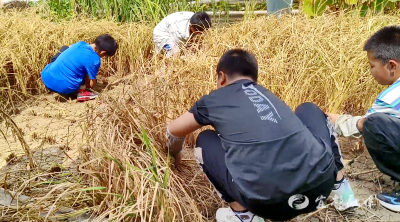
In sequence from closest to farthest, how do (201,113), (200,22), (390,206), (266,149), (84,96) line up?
(266,149)
(201,113)
(390,206)
(200,22)
(84,96)

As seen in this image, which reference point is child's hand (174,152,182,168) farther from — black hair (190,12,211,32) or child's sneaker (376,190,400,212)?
black hair (190,12,211,32)

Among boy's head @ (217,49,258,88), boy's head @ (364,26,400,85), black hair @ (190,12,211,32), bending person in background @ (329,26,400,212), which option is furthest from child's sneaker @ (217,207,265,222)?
black hair @ (190,12,211,32)

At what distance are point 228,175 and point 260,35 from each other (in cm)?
214

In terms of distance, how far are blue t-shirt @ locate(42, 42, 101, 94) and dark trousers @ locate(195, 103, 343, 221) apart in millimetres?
2714

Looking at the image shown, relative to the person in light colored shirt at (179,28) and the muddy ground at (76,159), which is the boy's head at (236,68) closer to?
the muddy ground at (76,159)

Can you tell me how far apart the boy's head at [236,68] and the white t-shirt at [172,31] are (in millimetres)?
2595

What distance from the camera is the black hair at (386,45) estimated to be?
220cm

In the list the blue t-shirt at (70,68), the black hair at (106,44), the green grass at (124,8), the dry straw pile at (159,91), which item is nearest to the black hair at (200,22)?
the dry straw pile at (159,91)

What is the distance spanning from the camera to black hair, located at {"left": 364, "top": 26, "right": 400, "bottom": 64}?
2.20 metres

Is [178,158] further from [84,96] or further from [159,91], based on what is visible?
[84,96]

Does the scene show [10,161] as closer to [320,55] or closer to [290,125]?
[290,125]

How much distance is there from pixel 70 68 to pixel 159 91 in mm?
2215

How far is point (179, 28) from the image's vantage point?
4648 mm

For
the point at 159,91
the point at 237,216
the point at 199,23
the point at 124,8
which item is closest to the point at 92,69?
the point at 199,23
